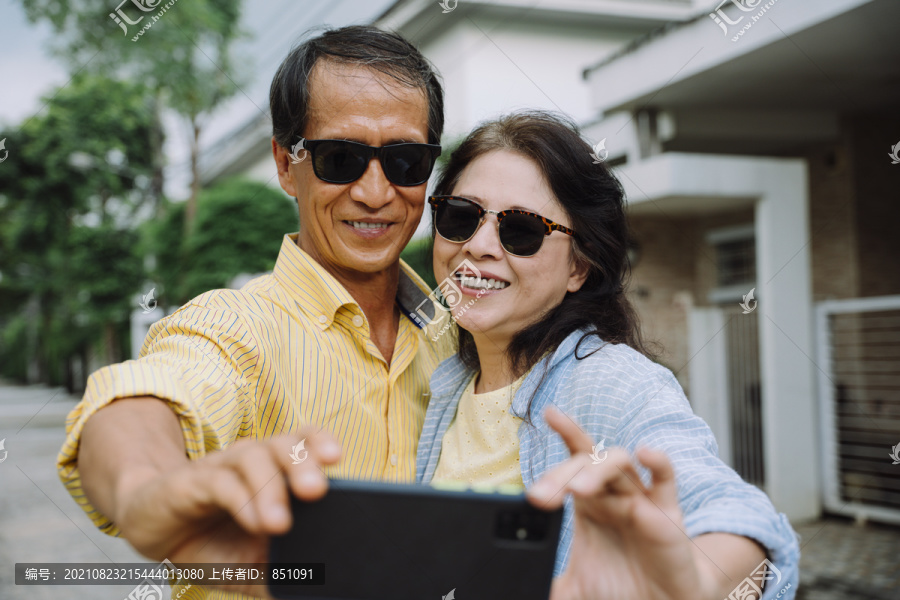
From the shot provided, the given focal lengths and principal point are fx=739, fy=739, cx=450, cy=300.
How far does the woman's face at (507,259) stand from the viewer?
191cm

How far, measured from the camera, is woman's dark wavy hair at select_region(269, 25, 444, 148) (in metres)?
2.01

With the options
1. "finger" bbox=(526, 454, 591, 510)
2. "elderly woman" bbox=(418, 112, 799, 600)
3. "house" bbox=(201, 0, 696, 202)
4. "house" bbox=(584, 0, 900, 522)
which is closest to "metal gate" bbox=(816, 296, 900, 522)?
"house" bbox=(584, 0, 900, 522)

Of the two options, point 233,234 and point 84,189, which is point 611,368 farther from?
point 84,189

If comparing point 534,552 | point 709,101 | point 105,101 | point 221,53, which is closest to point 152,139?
point 105,101

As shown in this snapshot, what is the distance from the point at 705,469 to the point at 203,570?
0.78m

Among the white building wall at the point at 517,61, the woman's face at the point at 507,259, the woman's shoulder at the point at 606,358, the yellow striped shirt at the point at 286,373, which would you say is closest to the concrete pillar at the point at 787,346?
the white building wall at the point at 517,61

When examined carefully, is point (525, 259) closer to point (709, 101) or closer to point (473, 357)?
point (473, 357)

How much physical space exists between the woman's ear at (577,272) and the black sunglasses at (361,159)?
0.49 meters

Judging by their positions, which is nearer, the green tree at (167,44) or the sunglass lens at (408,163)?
the sunglass lens at (408,163)

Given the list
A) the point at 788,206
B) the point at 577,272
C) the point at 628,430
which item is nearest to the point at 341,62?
the point at 577,272

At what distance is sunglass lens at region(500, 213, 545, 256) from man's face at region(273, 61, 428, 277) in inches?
13.2

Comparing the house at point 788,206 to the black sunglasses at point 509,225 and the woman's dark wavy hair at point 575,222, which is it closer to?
the woman's dark wavy hair at point 575,222

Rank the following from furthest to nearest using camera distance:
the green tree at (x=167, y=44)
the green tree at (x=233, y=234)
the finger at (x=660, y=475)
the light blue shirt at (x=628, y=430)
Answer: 1. the green tree at (x=233, y=234)
2. the green tree at (x=167, y=44)
3. the light blue shirt at (x=628, y=430)
4. the finger at (x=660, y=475)

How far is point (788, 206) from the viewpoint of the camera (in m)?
7.53
